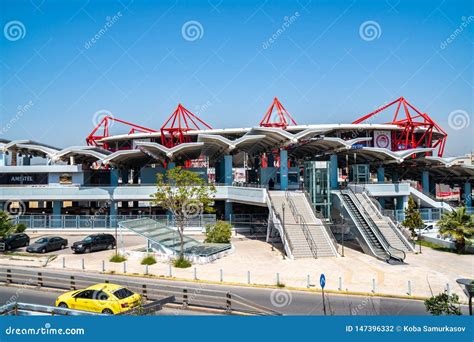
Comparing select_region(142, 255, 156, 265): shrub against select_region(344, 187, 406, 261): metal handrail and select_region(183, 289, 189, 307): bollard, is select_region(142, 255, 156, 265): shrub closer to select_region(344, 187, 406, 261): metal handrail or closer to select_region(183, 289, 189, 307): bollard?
select_region(183, 289, 189, 307): bollard

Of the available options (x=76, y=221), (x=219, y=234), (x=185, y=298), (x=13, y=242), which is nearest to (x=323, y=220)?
(x=219, y=234)

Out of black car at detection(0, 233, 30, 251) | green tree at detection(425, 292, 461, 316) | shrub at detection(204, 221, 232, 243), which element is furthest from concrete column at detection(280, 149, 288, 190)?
green tree at detection(425, 292, 461, 316)

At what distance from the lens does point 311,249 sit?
27.7 m

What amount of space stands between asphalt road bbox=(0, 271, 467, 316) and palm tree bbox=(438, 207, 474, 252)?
13.8m

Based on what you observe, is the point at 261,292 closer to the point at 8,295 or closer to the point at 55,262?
the point at 8,295

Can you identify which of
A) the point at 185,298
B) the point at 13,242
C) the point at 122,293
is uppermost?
the point at 122,293

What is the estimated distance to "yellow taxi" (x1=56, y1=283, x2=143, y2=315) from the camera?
47.9 feet

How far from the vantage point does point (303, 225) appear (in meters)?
30.1

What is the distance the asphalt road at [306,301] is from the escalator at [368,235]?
30.6ft

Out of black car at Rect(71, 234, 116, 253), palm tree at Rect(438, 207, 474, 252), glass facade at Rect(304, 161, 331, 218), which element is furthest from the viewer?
glass facade at Rect(304, 161, 331, 218)

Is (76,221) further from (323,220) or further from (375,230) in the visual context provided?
(375,230)

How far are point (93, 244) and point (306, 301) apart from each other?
2013cm

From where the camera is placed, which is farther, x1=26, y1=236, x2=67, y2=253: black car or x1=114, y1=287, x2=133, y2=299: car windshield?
x1=26, y1=236, x2=67, y2=253: black car

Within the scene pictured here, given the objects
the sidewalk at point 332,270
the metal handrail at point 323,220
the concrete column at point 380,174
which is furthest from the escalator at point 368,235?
the concrete column at point 380,174
